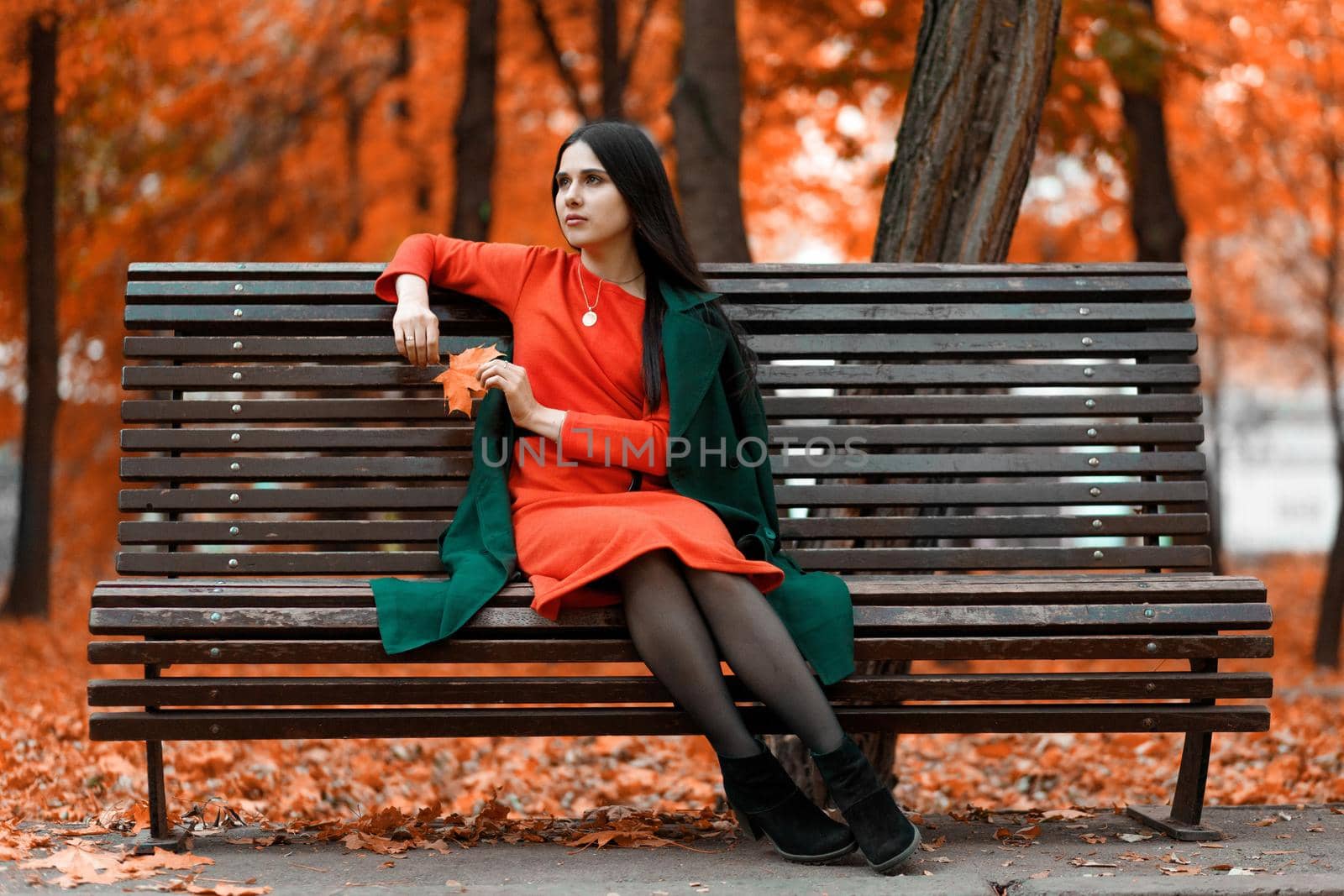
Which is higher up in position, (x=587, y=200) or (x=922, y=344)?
(x=587, y=200)

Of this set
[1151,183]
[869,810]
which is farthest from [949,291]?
[1151,183]

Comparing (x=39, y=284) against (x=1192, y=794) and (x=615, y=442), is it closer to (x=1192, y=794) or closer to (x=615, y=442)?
(x=615, y=442)

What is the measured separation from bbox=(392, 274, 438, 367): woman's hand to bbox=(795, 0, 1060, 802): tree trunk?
1342mm

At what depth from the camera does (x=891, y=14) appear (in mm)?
8758

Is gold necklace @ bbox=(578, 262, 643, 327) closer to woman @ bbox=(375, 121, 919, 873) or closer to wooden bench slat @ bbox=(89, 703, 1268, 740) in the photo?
woman @ bbox=(375, 121, 919, 873)

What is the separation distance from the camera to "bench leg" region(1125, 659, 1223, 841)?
3305 millimetres

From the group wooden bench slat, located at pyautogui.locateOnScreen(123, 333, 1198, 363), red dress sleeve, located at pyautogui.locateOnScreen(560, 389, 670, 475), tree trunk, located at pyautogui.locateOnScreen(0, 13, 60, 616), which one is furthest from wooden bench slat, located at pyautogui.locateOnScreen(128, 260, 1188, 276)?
tree trunk, located at pyautogui.locateOnScreen(0, 13, 60, 616)

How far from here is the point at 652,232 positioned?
137 inches

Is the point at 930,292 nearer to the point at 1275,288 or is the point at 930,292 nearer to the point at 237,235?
the point at 237,235

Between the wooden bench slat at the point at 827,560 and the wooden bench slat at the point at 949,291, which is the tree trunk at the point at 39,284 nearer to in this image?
the wooden bench slat at the point at 827,560

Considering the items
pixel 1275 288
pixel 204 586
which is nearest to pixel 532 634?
pixel 204 586

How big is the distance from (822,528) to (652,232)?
88 centimetres

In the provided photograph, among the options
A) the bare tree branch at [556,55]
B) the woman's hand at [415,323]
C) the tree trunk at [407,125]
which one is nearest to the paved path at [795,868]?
the woman's hand at [415,323]

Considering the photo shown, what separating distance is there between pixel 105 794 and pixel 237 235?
9700 millimetres
